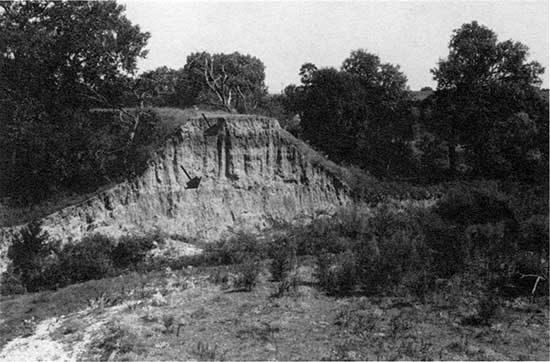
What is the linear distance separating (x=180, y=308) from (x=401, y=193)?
52.7ft

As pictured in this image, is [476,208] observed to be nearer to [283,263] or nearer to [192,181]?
[283,263]

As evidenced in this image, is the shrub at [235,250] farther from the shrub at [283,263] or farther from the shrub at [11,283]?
the shrub at [11,283]

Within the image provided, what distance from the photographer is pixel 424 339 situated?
12266 mm

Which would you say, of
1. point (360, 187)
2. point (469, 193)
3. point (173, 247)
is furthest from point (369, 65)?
point (173, 247)

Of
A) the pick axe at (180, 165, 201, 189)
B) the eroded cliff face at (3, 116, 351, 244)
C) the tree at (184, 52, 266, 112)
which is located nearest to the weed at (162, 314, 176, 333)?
the eroded cliff face at (3, 116, 351, 244)

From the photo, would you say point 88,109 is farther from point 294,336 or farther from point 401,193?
point 294,336

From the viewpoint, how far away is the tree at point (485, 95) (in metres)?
28.6

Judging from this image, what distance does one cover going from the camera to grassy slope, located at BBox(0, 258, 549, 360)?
38.5 feet

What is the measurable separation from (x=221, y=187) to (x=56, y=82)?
11.0 meters

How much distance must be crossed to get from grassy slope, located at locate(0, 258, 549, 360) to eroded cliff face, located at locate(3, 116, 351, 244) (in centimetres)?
732

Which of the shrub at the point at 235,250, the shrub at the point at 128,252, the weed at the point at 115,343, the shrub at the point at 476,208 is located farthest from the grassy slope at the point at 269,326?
the shrub at the point at 476,208

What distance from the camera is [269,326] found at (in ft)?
43.4

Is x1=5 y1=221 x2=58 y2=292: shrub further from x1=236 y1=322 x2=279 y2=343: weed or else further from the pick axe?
x1=236 y1=322 x2=279 y2=343: weed

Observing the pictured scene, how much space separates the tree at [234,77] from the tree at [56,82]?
662 inches
